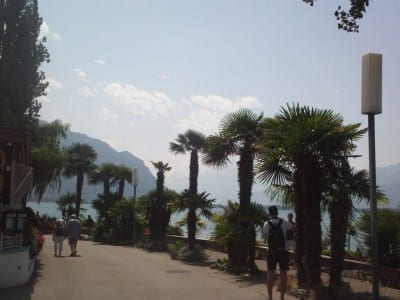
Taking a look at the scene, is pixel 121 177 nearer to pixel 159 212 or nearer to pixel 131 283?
pixel 159 212

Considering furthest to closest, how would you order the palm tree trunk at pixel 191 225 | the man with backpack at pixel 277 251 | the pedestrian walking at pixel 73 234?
the palm tree trunk at pixel 191 225
the pedestrian walking at pixel 73 234
the man with backpack at pixel 277 251

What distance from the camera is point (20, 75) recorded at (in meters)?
22.3

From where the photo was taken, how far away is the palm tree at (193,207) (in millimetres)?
21031

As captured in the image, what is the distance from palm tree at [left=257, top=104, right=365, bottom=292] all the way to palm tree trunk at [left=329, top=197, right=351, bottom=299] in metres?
0.58

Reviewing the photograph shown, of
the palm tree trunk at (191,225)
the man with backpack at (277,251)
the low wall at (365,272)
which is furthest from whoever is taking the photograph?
the palm tree trunk at (191,225)

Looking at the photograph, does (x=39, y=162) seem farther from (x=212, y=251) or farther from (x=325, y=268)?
(x=325, y=268)

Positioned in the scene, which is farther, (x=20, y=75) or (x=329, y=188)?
(x=20, y=75)

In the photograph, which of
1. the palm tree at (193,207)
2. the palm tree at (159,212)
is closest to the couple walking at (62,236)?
the palm tree at (193,207)

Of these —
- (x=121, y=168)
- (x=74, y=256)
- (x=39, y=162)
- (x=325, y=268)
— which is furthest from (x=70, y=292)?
(x=121, y=168)

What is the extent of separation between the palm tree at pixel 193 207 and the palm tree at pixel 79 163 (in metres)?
Answer: 29.0

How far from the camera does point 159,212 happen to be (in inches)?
1093

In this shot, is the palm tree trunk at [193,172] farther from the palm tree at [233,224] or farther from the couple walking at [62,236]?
the palm tree at [233,224]

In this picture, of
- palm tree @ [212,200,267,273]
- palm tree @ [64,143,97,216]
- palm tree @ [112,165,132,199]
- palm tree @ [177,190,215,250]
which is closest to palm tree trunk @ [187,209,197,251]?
palm tree @ [177,190,215,250]

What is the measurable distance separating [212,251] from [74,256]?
577cm
